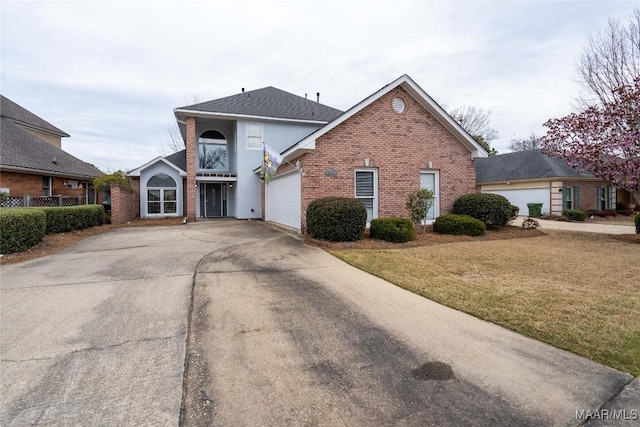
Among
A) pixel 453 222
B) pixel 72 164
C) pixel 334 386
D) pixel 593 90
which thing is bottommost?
pixel 334 386

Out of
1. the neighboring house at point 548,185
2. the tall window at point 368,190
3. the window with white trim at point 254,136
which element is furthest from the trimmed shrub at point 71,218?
the neighboring house at point 548,185

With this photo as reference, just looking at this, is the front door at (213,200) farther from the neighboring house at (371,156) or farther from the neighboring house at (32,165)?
the neighboring house at (32,165)

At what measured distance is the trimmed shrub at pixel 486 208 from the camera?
39.8 ft

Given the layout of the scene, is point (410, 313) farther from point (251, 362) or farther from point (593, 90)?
point (593, 90)

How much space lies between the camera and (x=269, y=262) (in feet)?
23.6

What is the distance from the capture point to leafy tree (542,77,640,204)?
1037cm

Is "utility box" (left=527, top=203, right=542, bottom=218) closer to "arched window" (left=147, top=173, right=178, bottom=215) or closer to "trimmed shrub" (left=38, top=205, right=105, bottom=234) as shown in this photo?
"arched window" (left=147, top=173, right=178, bottom=215)

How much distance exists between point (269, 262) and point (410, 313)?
3.73 metres

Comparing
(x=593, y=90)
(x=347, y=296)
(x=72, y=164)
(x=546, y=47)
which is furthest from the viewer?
(x=72, y=164)

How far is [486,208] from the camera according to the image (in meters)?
12.1

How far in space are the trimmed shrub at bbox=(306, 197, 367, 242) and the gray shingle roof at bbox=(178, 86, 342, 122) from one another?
11.3 metres

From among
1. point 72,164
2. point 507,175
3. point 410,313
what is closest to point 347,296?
point 410,313

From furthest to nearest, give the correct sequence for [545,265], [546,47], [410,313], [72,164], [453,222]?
[72,164] → [546,47] → [453,222] → [545,265] → [410,313]

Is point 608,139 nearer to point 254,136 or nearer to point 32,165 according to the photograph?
point 254,136
